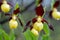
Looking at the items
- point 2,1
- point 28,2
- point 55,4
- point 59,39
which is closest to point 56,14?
point 55,4

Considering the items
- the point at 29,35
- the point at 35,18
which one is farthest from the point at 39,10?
the point at 29,35

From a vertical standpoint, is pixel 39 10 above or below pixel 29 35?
above

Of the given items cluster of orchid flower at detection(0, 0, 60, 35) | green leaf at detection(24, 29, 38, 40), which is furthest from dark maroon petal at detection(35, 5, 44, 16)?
green leaf at detection(24, 29, 38, 40)

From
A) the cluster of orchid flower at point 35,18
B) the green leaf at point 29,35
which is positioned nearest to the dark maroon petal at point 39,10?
the cluster of orchid flower at point 35,18

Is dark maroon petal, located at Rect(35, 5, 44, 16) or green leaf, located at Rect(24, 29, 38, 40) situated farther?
green leaf, located at Rect(24, 29, 38, 40)

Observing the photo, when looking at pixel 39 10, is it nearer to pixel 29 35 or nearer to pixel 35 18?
pixel 35 18

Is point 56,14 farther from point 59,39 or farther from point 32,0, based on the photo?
point 59,39

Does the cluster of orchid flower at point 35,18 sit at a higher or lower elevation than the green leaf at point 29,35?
higher

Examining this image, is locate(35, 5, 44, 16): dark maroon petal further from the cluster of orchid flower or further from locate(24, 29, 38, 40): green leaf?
locate(24, 29, 38, 40): green leaf

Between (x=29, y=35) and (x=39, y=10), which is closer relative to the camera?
(x=39, y=10)

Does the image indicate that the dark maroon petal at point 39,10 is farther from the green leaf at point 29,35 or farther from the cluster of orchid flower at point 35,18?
the green leaf at point 29,35

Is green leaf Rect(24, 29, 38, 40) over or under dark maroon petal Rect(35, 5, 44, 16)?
under
